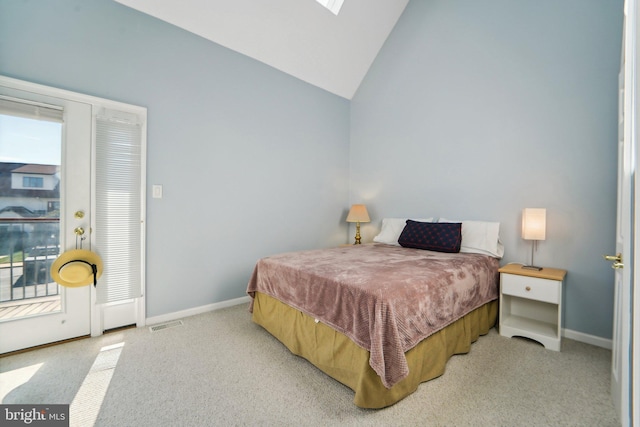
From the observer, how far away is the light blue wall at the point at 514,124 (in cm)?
222

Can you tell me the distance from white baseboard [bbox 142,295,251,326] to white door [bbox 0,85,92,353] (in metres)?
0.50

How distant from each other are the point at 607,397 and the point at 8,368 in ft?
12.4

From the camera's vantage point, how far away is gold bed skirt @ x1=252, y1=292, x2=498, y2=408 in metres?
1.46

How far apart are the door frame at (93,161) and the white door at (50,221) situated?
0.10ft

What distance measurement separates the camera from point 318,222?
13.1ft

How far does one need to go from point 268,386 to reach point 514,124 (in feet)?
10.2

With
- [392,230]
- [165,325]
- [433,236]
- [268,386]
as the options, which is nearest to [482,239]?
[433,236]

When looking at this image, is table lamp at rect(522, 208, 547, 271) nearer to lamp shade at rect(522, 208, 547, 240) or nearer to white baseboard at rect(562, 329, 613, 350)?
lamp shade at rect(522, 208, 547, 240)

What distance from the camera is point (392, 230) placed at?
11.5 ft

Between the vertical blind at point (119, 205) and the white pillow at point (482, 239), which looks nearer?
the vertical blind at point (119, 205)

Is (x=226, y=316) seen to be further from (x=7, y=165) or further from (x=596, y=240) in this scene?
(x=596, y=240)

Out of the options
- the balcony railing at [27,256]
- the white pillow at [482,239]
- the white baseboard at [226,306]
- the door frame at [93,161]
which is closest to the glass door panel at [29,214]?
the balcony railing at [27,256]

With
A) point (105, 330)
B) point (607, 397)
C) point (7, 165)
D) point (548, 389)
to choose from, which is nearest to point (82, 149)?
point (7, 165)

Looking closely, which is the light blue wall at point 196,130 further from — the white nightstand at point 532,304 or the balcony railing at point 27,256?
the white nightstand at point 532,304
